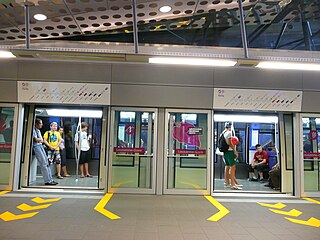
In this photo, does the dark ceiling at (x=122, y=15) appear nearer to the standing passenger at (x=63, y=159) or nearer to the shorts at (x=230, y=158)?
the shorts at (x=230, y=158)

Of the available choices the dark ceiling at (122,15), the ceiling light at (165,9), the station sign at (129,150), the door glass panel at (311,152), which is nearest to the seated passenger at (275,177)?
the door glass panel at (311,152)

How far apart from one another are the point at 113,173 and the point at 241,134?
15.3ft

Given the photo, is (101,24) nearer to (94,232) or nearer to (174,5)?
(174,5)

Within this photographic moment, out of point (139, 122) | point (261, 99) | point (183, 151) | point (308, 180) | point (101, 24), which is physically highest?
point (101, 24)

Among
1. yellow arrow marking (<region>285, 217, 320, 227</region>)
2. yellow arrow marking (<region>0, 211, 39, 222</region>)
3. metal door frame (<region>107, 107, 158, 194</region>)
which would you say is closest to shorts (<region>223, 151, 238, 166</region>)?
metal door frame (<region>107, 107, 158, 194</region>)

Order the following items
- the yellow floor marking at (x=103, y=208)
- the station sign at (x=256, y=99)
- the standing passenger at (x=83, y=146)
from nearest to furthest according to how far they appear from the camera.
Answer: the yellow floor marking at (x=103, y=208) < the station sign at (x=256, y=99) < the standing passenger at (x=83, y=146)

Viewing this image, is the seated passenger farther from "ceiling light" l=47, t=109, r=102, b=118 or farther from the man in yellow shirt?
the man in yellow shirt

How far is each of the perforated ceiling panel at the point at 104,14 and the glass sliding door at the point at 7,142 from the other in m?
1.67

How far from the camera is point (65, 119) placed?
8711 mm

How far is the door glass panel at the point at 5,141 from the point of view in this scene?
5926 millimetres

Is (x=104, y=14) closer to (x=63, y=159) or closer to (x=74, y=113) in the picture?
(x=74, y=113)

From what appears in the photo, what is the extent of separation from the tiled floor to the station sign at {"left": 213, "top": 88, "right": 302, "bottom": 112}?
1.93m

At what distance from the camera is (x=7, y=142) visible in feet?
19.7

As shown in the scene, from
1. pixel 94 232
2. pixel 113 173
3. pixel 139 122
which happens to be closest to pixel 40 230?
pixel 94 232
